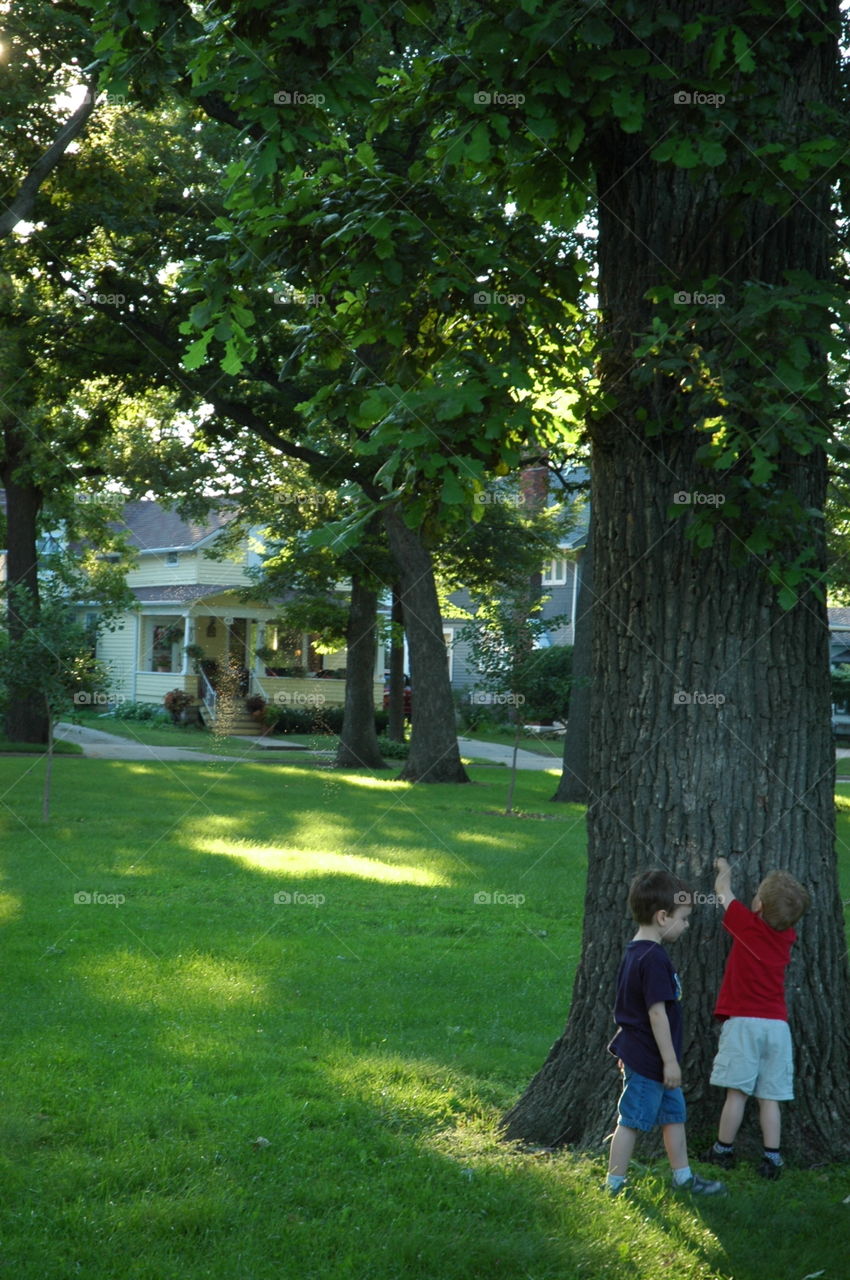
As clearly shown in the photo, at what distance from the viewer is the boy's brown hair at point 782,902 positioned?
4.76 metres

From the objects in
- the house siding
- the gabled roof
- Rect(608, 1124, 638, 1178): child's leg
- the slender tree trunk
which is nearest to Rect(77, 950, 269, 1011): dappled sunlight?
Rect(608, 1124, 638, 1178): child's leg

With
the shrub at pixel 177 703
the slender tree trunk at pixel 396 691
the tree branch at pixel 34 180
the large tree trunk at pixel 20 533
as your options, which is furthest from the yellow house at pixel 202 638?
the tree branch at pixel 34 180

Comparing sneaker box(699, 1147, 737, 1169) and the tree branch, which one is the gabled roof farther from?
sneaker box(699, 1147, 737, 1169)

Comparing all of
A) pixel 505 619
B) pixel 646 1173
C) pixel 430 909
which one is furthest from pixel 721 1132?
pixel 505 619

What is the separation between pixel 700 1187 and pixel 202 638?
115 ft

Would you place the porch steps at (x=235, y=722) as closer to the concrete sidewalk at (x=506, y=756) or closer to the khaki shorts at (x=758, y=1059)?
the concrete sidewalk at (x=506, y=756)

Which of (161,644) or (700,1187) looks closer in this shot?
(700,1187)

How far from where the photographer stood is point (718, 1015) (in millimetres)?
4883

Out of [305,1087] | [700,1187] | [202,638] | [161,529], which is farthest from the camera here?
[161,529]

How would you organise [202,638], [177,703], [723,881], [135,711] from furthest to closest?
[202,638]
[135,711]
[177,703]
[723,881]

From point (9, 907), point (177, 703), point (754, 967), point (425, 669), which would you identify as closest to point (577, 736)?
point (425, 669)

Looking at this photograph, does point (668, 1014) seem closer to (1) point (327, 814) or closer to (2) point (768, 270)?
(2) point (768, 270)

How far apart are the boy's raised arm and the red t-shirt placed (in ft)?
0.16

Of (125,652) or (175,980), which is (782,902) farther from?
(125,652)
